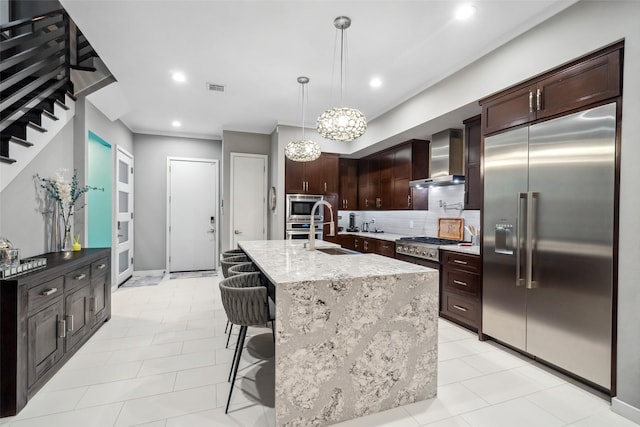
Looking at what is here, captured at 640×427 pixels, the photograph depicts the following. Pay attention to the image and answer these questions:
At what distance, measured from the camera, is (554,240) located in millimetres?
2410

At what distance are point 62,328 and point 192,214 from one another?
13.0ft

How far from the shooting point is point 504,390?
7.41ft

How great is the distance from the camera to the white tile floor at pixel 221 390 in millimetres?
1916

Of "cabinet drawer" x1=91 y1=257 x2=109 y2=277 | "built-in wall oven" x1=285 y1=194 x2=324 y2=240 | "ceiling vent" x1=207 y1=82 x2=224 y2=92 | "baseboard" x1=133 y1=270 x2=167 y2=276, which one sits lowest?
"baseboard" x1=133 y1=270 x2=167 y2=276

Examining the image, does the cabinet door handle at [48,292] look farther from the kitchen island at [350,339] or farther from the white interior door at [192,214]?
the white interior door at [192,214]

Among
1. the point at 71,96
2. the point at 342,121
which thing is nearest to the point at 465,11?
the point at 342,121

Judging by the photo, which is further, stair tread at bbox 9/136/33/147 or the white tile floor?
stair tread at bbox 9/136/33/147

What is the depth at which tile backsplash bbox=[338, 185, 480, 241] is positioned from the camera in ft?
14.0

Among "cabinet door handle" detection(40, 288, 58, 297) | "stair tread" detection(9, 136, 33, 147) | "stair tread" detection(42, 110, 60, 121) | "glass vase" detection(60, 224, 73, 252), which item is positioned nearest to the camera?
"cabinet door handle" detection(40, 288, 58, 297)

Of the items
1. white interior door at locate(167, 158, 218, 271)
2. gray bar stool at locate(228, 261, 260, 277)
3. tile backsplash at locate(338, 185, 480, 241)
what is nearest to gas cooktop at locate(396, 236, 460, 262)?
tile backsplash at locate(338, 185, 480, 241)

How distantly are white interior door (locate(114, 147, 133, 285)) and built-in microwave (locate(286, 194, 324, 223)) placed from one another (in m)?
2.79

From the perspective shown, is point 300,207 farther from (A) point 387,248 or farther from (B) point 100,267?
(B) point 100,267

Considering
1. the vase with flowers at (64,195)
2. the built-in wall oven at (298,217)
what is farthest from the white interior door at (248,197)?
the vase with flowers at (64,195)

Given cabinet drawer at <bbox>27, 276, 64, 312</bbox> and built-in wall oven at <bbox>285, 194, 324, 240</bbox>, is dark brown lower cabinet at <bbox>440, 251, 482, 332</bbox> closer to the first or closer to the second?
built-in wall oven at <bbox>285, 194, 324, 240</bbox>
